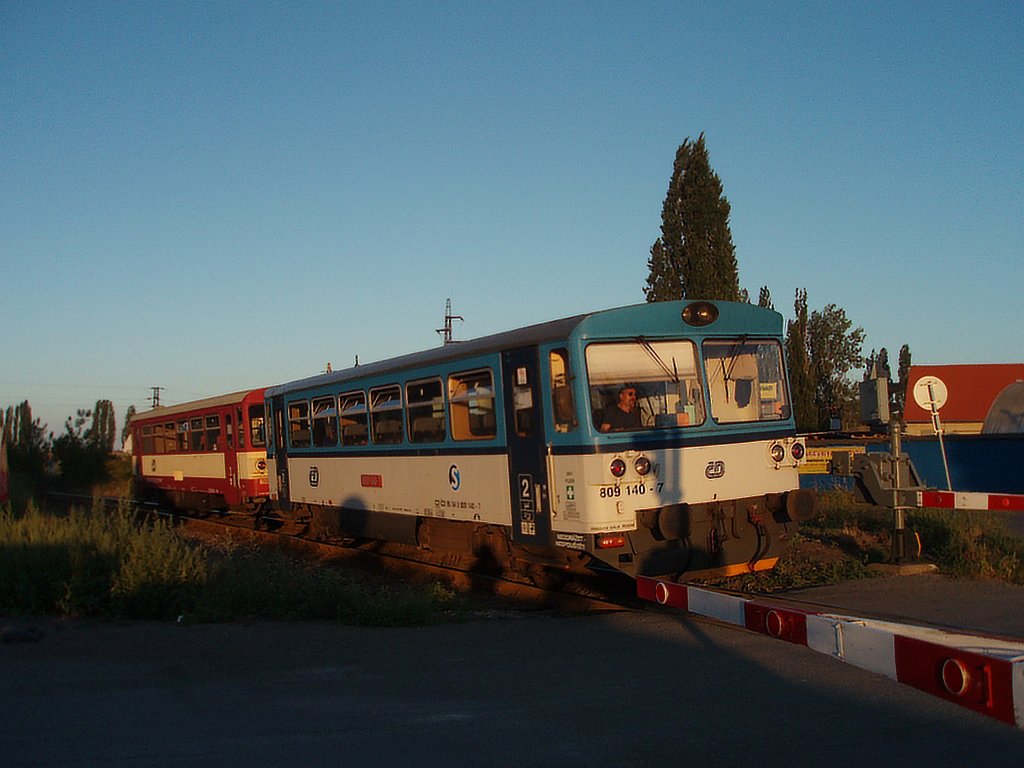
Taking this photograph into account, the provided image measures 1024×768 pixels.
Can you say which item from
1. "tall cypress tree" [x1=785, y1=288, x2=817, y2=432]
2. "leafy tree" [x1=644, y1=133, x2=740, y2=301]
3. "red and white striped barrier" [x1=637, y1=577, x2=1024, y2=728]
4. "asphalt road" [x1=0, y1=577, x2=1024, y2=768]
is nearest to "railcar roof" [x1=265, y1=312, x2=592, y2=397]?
"asphalt road" [x1=0, y1=577, x2=1024, y2=768]

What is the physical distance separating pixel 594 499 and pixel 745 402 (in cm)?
216

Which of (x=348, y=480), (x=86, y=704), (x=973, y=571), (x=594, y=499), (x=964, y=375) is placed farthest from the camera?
(x=964, y=375)

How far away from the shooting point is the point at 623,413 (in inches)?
359

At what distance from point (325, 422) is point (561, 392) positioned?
22.3 ft

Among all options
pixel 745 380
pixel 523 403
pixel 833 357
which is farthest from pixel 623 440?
pixel 833 357

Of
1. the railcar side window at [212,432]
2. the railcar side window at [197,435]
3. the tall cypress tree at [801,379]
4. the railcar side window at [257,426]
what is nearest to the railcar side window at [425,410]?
the railcar side window at [257,426]

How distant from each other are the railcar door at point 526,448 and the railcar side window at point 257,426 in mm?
10877

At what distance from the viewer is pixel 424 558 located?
14570 millimetres

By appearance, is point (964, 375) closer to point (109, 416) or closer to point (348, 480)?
point (348, 480)

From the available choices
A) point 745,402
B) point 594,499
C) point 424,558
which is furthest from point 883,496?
point 424,558

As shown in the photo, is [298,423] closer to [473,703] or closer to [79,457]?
[473,703]

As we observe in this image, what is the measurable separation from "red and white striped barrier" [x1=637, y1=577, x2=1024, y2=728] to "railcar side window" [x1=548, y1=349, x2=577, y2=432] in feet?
13.9

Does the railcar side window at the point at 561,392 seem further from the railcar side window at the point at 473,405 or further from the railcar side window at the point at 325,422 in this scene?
the railcar side window at the point at 325,422

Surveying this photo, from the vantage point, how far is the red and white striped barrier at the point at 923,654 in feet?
10.7
